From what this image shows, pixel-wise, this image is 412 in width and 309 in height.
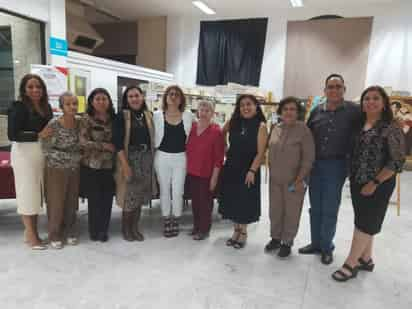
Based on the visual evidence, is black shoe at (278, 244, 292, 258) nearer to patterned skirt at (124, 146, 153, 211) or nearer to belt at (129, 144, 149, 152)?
patterned skirt at (124, 146, 153, 211)

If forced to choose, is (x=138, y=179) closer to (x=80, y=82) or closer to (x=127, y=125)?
(x=127, y=125)

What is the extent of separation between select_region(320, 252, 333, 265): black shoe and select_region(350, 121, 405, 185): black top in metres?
0.76

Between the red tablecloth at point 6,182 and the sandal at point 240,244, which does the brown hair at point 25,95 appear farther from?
the sandal at point 240,244

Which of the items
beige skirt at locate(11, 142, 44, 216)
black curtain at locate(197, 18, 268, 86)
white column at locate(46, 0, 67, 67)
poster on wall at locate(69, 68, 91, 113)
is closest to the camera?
beige skirt at locate(11, 142, 44, 216)

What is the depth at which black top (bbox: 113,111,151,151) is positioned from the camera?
2.59 metres

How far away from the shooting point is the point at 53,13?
17.2 ft

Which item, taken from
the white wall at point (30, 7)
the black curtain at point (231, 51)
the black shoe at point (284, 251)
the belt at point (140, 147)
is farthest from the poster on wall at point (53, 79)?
the black curtain at point (231, 51)

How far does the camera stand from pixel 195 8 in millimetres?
8141

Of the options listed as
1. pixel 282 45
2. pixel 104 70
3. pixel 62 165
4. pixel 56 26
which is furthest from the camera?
pixel 282 45

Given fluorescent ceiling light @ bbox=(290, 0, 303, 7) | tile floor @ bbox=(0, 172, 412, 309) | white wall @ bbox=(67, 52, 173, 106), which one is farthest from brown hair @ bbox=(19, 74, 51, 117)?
fluorescent ceiling light @ bbox=(290, 0, 303, 7)

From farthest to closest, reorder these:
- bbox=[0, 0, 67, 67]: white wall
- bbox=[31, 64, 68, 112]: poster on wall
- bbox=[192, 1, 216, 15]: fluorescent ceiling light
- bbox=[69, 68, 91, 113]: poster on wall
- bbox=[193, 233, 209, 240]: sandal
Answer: bbox=[192, 1, 216, 15]: fluorescent ceiling light < bbox=[69, 68, 91, 113]: poster on wall < bbox=[0, 0, 67, 67]: white wall < bbox=[31, 64, 68, 112]: poster on wall < bbox=[193, 233, 209, 240]: sandal

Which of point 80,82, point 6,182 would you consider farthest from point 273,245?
point 80,82

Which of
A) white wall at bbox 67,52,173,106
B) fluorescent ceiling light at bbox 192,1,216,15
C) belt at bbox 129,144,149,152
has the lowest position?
belt at bbox 129,144,149,152

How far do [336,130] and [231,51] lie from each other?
6.74 meters
